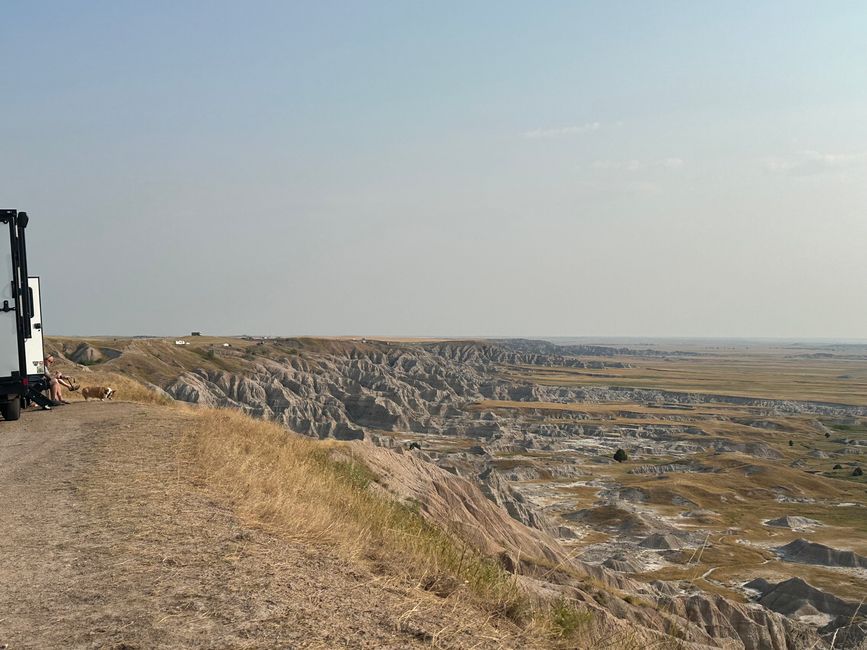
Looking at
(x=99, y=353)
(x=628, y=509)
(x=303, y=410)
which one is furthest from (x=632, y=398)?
(x=99, y=353)

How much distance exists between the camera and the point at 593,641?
7.78m

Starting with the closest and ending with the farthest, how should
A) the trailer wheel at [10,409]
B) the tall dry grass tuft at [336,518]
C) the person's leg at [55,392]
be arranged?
the tall dry grass tuft at [336,518]
the trailer wheel at [10,409]
the person's leg at [55,392]

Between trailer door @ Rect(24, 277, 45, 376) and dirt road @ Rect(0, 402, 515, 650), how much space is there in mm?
9925

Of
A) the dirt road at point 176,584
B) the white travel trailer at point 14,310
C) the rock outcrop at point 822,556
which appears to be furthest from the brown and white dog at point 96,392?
the rock outcrop at point 822,556

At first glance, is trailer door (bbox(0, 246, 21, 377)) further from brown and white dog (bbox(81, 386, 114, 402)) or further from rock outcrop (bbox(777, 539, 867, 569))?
rock outcrop (bbox(777, 539, 867, 569))

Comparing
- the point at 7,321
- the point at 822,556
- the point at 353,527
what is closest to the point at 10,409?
the point at 7,321

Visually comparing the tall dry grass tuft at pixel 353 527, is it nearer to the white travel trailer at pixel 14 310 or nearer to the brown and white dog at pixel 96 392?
the white travel trailer at pixel 14 310

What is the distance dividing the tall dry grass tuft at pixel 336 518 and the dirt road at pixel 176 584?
473mm

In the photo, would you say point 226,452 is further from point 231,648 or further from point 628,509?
point 628,509

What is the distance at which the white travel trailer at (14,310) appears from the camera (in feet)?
58.7

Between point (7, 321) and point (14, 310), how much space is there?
36cm

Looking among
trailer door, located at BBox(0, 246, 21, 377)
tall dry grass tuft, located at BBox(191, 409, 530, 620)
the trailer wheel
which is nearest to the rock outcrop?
tall dry grass tuft, located at BBox(191, 409, 530, 620)

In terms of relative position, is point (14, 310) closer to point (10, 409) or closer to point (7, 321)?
point (7, 321)

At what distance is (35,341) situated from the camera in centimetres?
1991
